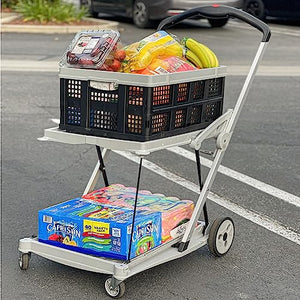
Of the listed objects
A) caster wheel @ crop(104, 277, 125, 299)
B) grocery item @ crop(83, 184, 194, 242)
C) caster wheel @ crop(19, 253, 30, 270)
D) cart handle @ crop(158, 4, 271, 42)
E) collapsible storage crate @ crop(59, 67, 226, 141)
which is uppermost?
cart handle @ crop(158, 4, 271, 42)

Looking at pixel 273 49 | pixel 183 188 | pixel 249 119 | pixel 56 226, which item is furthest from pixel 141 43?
pixel 273 49

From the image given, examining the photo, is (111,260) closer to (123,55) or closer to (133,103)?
(133,103)

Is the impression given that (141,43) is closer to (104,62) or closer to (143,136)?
(104,62)

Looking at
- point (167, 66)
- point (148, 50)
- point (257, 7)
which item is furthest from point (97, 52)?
point (257, 7)

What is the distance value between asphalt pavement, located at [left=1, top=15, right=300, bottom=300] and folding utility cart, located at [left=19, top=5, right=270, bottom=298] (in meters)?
0.18

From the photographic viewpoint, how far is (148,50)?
443cm

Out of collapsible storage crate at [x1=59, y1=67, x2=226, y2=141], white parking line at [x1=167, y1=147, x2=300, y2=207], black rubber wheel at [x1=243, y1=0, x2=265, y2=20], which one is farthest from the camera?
black rubber wheel at [x1=243, y1=0, x2=265, y2=20]

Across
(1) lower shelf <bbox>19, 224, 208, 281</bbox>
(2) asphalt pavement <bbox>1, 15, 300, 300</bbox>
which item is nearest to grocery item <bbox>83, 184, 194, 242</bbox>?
(1) lower shelf <bbox>19, 224, 208, 281</bbox>

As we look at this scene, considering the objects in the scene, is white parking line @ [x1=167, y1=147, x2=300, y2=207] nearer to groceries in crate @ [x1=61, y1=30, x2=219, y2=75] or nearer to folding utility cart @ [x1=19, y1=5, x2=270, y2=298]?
folding utility cart @ [x1=19, y1=5, x2=270, y2=298]

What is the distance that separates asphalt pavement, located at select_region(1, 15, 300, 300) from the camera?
4.66 meters

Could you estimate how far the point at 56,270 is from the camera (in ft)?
15.9

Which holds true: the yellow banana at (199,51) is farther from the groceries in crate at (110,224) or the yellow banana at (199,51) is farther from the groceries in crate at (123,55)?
the groceries in crate at (110,224)

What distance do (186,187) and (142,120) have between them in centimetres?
245

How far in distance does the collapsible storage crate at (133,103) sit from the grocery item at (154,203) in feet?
1.92
